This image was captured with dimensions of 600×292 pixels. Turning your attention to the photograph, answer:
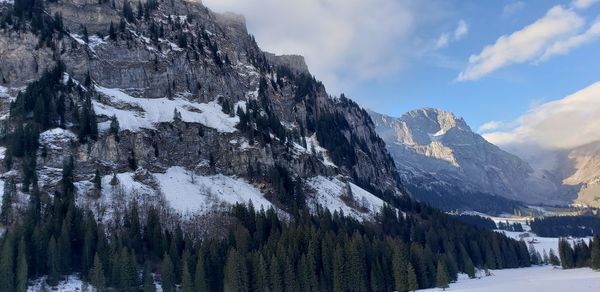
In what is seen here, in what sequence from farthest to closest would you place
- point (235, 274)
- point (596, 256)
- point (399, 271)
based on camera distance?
point (596, 256)
point (399, 271)
point (235, 274)

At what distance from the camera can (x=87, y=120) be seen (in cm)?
16362

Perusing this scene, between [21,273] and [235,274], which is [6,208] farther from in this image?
[235,274]

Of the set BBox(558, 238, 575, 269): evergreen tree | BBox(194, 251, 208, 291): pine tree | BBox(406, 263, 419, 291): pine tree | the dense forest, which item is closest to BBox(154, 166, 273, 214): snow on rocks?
the dense forest

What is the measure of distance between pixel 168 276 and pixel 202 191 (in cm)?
6172

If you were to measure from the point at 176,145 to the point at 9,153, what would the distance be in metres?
56.8

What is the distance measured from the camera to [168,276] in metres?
106

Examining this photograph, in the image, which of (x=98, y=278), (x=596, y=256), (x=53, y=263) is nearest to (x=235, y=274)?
(x=98, y=278)

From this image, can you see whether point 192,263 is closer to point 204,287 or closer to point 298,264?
point 204,287

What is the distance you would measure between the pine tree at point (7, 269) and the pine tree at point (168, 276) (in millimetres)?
28181

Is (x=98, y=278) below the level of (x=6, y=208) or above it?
below

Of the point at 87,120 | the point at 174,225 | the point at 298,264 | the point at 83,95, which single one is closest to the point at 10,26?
the point at 83,95

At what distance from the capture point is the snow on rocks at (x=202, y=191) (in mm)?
155875

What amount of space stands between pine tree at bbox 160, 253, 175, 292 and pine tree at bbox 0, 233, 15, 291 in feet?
92.5

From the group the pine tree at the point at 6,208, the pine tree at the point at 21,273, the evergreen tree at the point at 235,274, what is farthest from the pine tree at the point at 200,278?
the pine tree at the point at 6,208
